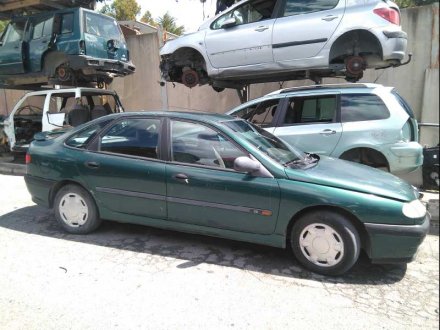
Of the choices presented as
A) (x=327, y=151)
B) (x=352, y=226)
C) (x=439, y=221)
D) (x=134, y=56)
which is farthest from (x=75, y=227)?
(x=134, y=56)

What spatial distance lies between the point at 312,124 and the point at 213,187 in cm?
231

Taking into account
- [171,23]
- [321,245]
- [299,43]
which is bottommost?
[321,245]

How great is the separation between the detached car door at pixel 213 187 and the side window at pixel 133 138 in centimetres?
23

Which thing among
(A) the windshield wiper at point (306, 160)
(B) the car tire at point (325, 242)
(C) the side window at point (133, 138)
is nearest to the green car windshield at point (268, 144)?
(A) the windshield wiper at point (306, 160)

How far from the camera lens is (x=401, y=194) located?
340 centimetres

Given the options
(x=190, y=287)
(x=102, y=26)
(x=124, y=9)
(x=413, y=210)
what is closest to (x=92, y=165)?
(x=190, y=287)

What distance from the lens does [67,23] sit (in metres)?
9.02

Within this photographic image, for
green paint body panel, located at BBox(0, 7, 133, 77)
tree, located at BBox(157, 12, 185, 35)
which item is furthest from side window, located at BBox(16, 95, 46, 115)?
tree, located at BBox(157, 12, 185, 35)

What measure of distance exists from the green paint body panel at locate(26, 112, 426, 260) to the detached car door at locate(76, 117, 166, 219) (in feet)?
0.04

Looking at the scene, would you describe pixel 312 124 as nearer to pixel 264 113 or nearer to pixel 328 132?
pixel 328 132

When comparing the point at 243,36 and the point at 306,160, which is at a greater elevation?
the point at 243,36

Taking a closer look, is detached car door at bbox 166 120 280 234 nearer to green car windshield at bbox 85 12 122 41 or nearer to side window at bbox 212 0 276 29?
side window at bbox 212 0 276 29

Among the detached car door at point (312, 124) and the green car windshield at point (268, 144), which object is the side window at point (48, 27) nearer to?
the detached car door at point (312, 124)

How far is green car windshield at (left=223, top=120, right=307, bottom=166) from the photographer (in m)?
3.90
